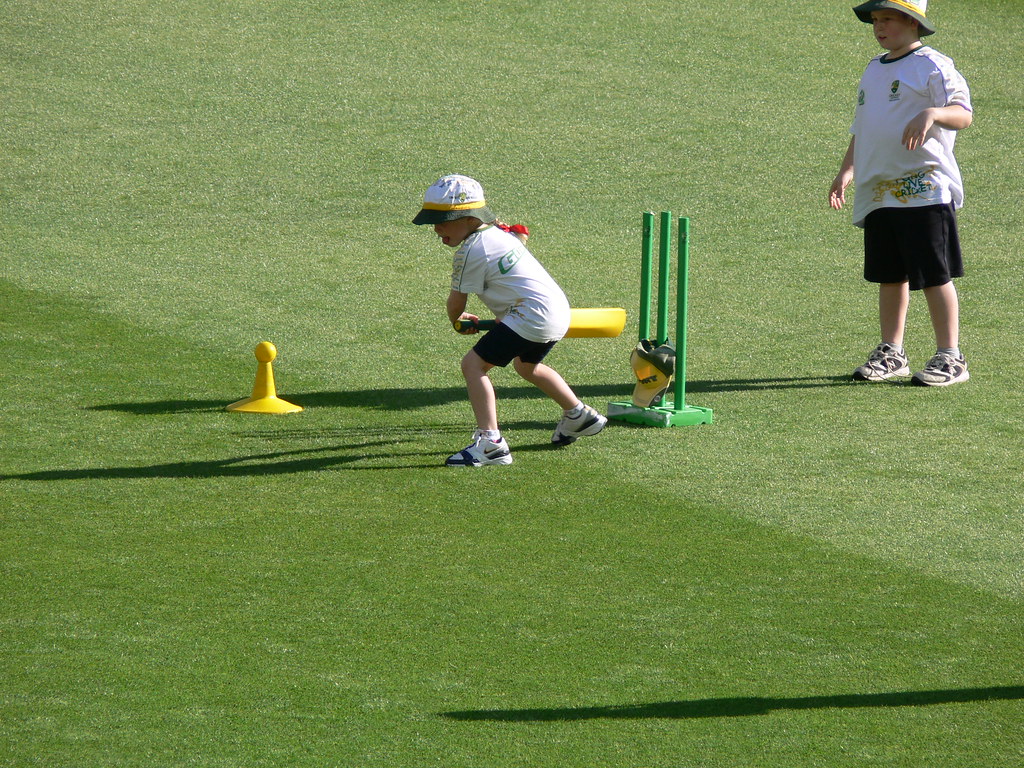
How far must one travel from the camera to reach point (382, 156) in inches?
521

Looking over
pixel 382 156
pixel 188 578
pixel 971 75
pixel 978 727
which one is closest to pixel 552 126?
pixel 382 156

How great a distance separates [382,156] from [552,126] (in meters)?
1.95

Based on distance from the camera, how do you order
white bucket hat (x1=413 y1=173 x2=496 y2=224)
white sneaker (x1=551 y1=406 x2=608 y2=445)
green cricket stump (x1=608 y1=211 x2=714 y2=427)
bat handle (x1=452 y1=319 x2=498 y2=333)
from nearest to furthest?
white bucket hat (x1=413 y1=173 x2=496 y2=224) < bat handle (x1=452 y1=319 x2=498 y2=333) < white sneaker (x1=551 y1=406 x2=608 y2=445) < green cricket stump (x1=608 y1=211 x2=714 y2=427)

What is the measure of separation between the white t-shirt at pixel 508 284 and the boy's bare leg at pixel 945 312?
2556 millimetres

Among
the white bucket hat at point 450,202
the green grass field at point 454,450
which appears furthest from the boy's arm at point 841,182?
the white bucket hat at point 450,202

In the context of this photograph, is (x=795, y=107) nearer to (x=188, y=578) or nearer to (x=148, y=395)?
(x=148, y=395)

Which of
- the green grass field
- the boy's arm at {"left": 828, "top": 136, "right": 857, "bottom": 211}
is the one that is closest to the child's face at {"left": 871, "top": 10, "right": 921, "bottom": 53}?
the boy's arm at {"left": 828, "top": 136, "right": 857, "bottom": 211}

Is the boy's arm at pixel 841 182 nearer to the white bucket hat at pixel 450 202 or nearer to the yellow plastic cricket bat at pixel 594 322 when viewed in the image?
the yellow plastic cricket bat at pixel 594 322

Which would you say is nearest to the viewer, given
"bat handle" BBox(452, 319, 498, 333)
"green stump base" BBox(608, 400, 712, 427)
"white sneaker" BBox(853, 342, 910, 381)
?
"bat handle" BBox(452, 319, 498, 333)

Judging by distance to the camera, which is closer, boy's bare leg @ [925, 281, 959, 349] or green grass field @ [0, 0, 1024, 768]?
green grass field @ [0, 0, 1024, 768]

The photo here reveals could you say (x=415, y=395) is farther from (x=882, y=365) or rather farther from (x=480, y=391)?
(x=882, y=365)

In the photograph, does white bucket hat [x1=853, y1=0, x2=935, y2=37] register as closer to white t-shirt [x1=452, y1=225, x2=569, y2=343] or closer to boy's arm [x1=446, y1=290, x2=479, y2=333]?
white t-shirt [x1=452, y1=225, x2=569, y2=343]

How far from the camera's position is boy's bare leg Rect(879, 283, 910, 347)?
791 cm

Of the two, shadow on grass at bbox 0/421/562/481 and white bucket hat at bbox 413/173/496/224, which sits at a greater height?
white bucket hat at bbox 413/173/496/224
